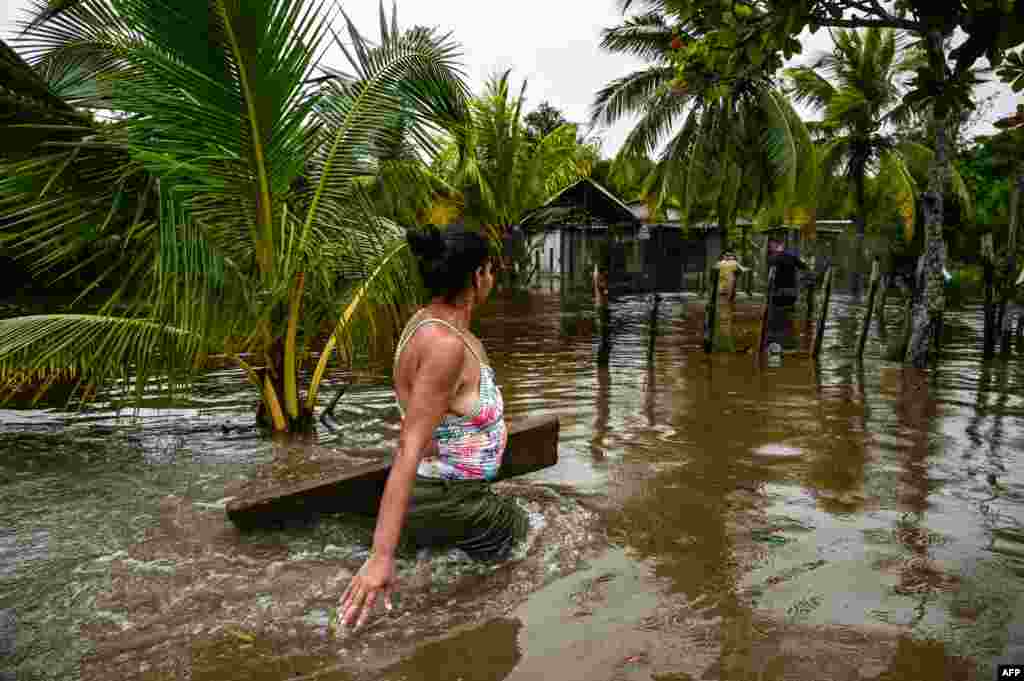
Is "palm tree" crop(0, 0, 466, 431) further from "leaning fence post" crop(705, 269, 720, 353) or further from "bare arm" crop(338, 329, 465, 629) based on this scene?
"leaning fence post" crop(705, 269, 720, 353)

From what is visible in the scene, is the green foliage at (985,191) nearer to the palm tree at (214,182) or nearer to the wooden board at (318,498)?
the palm tree at (214,182)

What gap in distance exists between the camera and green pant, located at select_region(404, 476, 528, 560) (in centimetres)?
353

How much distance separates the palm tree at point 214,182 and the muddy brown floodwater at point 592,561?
961 millimetres

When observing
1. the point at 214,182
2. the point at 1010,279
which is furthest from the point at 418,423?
the point at 1010,279

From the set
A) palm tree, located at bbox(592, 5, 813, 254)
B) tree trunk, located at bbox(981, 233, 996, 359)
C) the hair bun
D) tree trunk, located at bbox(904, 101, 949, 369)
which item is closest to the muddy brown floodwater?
the hair bun

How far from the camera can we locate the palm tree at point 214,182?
16.1ft

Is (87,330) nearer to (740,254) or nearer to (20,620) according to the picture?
(20,620)

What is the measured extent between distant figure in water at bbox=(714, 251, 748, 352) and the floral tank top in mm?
8775

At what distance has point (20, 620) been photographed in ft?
11.2

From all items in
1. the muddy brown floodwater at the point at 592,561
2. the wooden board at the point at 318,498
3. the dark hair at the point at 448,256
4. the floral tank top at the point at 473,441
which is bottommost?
the muddy brown floodwater at the point at 592,561

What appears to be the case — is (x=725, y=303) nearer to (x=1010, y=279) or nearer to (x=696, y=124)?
(x=1010, y=279)

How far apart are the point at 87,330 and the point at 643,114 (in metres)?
16.4

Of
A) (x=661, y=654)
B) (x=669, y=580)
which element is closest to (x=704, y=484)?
(x=669, y=580)

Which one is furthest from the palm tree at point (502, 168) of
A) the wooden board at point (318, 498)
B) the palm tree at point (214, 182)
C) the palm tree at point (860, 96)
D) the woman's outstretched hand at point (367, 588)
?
the woman's outstretched hand at point (367, 588)
